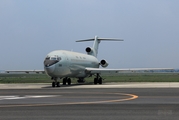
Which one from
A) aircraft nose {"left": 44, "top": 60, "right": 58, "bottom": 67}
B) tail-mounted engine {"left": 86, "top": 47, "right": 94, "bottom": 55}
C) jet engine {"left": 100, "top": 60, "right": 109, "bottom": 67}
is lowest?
aircraft nose {"left": 44, "top": 60, "right": 58, "bottom": 67}

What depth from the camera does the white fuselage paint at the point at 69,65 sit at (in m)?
35.5

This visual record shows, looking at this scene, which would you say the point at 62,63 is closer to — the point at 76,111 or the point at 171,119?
the point at 76,111

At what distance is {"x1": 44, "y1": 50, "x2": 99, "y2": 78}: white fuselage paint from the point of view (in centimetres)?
3548

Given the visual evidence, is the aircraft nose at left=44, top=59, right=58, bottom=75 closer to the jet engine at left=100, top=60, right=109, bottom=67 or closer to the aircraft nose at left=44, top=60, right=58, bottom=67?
the aircraft nose at left=44, top=60, right=58, bottom=67

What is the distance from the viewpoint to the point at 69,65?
39344 mm

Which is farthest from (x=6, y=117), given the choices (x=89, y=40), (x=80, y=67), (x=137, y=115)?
(x=89, y=40)

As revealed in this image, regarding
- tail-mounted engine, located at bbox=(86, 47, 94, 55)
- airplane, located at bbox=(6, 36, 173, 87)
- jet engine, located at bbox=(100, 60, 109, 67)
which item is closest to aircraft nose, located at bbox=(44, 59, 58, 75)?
airplane, located at bbox=(6, 36, 173, 87)

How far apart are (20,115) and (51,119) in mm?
1487

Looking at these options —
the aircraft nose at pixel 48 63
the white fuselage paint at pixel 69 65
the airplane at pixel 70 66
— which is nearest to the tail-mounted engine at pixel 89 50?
the airplane at pixel 70 66

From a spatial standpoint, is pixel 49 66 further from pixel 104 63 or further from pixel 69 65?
pixel 104 63


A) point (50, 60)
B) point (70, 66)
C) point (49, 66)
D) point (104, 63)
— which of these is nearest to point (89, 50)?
point (104, 63)

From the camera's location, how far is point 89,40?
58.3 meters

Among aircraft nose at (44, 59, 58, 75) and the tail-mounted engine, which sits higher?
the tail-mounted engine

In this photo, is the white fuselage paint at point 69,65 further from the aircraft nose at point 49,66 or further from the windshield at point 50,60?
the windshield at point 50,60
